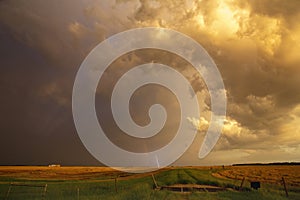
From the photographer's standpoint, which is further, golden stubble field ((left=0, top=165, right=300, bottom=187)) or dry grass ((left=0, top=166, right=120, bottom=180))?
dry grass ((left=0, top=166, right=120, bottom=180))

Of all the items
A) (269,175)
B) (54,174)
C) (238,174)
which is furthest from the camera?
(54,174)

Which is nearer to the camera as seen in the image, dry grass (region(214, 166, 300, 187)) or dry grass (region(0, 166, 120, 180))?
dry grass (region(214, 166, 300, 187))

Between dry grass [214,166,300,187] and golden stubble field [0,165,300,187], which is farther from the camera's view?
golden stubble field [0,165,300,187]

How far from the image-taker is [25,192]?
42562mm

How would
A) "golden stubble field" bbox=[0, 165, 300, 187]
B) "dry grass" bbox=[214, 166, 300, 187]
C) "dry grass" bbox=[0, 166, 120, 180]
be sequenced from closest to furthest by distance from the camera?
"dry grass" bbox=[214, 166, 300, 187] < "golden stubble field" bbox=[0, 165, 300, 187] < "dry grass" bbox=[0, 166, 120, 180]

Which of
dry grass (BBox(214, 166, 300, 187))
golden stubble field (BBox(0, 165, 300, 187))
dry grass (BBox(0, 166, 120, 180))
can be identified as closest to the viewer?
dry grass (BBox(214, 166, 300, 187))

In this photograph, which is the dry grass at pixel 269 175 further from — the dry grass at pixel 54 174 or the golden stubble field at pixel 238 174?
the dry grass at pixel 54 174

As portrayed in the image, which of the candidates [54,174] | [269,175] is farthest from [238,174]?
[54,174]

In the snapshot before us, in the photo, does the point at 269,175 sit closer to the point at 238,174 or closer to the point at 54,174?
the point at 238,174

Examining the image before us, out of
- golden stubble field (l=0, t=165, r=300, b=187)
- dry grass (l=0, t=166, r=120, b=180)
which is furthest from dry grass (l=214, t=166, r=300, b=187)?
dry grass (l=0, t=166, r=120, b=180)

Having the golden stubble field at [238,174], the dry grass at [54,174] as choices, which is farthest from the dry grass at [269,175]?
the dry grass at [54,174]

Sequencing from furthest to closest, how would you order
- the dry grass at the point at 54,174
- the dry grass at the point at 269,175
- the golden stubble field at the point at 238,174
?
the dry grass at the point at 54,174
the golden stubble field at the point at 238,174
the dry grass at the point at 269,175

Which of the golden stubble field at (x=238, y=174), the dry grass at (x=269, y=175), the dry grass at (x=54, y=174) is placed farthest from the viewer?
the dry grass at (x=54, y=174)

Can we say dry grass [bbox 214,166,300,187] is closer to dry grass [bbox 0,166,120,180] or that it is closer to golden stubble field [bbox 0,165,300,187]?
golden stubble field [bbox 0,165,300,187]
